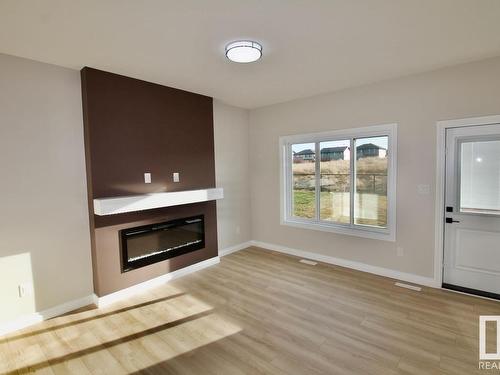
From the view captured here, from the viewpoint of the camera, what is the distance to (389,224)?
142 inches

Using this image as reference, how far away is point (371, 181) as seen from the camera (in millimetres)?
3811

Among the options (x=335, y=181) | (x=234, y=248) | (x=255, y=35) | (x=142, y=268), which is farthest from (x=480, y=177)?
(x=142, y=268)

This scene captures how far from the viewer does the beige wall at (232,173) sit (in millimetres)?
4581

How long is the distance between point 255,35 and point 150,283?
3236 millimetres

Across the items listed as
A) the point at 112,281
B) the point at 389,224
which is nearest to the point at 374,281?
the point at 389,224

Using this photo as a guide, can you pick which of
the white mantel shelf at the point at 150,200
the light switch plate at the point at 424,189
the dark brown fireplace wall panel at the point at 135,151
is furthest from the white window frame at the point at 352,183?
the dark brown fireplace wall panel at the point at 135,151

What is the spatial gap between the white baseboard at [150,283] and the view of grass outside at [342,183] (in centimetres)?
189

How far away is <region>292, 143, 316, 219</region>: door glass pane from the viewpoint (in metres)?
4.51

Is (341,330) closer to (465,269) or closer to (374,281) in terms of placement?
(374,281)

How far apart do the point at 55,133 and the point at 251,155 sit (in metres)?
3.21

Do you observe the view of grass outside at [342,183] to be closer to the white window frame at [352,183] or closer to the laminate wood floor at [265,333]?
the white window frame at [352,183]

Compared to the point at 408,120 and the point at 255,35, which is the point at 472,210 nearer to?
the point at 408,120

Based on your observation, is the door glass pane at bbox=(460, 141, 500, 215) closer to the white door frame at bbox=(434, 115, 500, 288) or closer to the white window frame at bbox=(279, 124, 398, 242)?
the white door frame at bbox=(434, 115, 500, 288)

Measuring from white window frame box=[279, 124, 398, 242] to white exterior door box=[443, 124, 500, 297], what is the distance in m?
0.60
